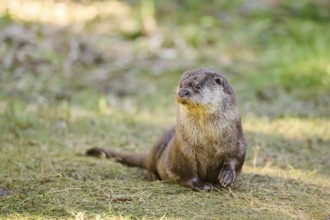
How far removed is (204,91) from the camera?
4.37 meters

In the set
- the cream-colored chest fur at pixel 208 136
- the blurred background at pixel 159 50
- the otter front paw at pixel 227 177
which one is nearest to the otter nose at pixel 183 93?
the cream-colored chest fur at pixel 208 136

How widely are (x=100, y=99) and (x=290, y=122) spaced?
223cm

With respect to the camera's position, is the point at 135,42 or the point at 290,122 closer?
the point at 290,122

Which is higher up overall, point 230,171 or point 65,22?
point 65,22

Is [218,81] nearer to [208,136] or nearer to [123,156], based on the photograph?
[208,136]

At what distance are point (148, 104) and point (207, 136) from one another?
3568 mm

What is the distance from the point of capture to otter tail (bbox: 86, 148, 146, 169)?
216 inches

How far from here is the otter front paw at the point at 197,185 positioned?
4.39 meters

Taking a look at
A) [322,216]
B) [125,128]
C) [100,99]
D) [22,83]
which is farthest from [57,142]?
[322,216]

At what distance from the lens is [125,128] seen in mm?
6809

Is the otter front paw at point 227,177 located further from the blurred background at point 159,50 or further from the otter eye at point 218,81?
the blurred background at point 159,50

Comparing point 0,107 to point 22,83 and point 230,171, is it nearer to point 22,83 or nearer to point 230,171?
point 22,83

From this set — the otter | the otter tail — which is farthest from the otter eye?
the otter tail

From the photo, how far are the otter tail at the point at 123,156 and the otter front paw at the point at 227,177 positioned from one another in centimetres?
120
